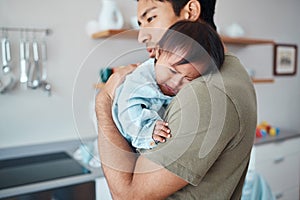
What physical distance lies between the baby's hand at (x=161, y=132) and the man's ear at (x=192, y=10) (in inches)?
6.6

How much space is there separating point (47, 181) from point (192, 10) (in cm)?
102

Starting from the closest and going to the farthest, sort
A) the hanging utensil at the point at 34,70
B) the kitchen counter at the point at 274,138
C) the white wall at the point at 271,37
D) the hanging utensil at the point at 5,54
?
1. the hanging utensil at the point at 5,54
2. the hanging utensil at the point at 34,70
3. the kitchen counter at the point at 274,138
4. the white wall at the point at 271,37

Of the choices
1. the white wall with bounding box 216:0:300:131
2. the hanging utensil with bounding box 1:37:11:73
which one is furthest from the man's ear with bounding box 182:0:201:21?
the white wall with bounding box 216:0:300:131

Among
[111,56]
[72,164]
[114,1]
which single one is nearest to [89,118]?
[111,56]

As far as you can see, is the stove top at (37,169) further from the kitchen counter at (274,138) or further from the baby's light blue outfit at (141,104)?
the kitchen counter at (274,138)

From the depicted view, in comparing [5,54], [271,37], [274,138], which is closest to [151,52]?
[5,54]

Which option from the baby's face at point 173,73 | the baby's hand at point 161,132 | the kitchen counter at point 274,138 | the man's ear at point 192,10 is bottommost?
the kitchen counter at point 274,138

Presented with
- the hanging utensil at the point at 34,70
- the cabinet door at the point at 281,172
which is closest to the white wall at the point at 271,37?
the cabinet door at the point at 281,172

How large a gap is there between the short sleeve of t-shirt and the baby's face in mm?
11

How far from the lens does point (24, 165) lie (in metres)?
1.40

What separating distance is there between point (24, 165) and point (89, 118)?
116cm

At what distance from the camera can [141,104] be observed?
0.39 m

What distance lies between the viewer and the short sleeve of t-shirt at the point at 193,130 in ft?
1.26

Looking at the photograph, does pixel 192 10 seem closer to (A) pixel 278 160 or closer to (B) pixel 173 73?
(B) pixel 173 73
